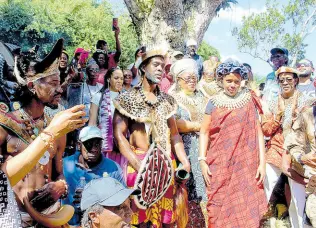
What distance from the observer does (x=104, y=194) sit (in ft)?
8.40

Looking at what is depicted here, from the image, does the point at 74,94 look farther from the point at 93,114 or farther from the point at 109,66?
the point at 93,114

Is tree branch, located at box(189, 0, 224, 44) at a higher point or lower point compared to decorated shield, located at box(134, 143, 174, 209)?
higher

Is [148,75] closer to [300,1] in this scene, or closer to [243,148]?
[243,148]

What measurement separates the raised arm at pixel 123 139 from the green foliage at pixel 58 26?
46.9ft

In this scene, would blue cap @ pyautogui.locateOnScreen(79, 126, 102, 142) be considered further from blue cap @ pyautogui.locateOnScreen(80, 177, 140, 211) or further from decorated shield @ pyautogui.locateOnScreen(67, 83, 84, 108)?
decorated shield @ pyautogui.locateOnScreen(67, 83, 84, 108)

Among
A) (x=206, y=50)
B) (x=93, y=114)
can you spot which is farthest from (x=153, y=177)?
(x=206, y=50)

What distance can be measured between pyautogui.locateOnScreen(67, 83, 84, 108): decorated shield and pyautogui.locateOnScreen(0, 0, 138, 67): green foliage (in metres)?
11.8

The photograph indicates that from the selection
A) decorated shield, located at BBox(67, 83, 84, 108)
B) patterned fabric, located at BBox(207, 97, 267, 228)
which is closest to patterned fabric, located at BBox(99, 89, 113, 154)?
decorated shield, located at BBox(67, 83, 84, 108)

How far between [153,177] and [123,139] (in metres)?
0.47

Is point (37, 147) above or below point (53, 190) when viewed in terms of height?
above

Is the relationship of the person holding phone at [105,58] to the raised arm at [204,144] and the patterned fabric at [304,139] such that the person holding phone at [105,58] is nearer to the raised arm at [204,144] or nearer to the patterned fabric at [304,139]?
the raised arm at [204,144]

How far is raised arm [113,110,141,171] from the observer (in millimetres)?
4375

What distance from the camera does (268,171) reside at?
5781 mm

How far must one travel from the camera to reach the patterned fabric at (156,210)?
4.37 meters
